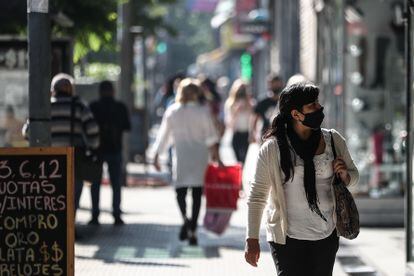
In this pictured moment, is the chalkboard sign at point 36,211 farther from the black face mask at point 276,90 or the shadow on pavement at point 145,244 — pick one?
the black face mask at point 276,90

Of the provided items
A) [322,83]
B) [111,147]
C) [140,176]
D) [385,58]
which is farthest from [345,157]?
[140,176]

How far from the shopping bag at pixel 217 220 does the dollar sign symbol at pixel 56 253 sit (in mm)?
4862

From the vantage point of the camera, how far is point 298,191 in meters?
6.35

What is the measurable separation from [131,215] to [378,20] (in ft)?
14.0

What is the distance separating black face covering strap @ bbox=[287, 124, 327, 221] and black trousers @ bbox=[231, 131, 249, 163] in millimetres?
11634

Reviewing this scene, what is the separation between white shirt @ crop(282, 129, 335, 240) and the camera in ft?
20.7

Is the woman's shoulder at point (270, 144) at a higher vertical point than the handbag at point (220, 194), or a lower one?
higher

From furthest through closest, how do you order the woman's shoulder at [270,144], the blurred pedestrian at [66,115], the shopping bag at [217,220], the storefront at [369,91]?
the storefront at [369,91] < the shopping bag at [217,220] < the blurred pedestrian at [66,115] < the woman's shoulder at [270,144]

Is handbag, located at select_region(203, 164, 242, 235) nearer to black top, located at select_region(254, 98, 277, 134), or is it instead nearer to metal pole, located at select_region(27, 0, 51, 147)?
black top, located at select_region(254, 98, 277, 134)

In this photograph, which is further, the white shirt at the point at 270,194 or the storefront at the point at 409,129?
the storefront at the point at 409,129

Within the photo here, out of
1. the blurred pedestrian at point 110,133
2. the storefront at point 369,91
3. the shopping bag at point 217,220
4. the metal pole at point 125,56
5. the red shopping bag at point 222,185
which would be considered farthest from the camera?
the metal pole at point 125,56

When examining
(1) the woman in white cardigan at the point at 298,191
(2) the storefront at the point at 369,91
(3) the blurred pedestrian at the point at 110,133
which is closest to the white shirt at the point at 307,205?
(1) the woman in white cardigan at the point at 298,191

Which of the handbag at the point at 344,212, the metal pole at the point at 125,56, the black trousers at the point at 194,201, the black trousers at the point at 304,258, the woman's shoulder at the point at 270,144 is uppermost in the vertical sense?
the metal pole at the point at 125,56

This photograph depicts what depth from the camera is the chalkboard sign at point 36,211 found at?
741cm
